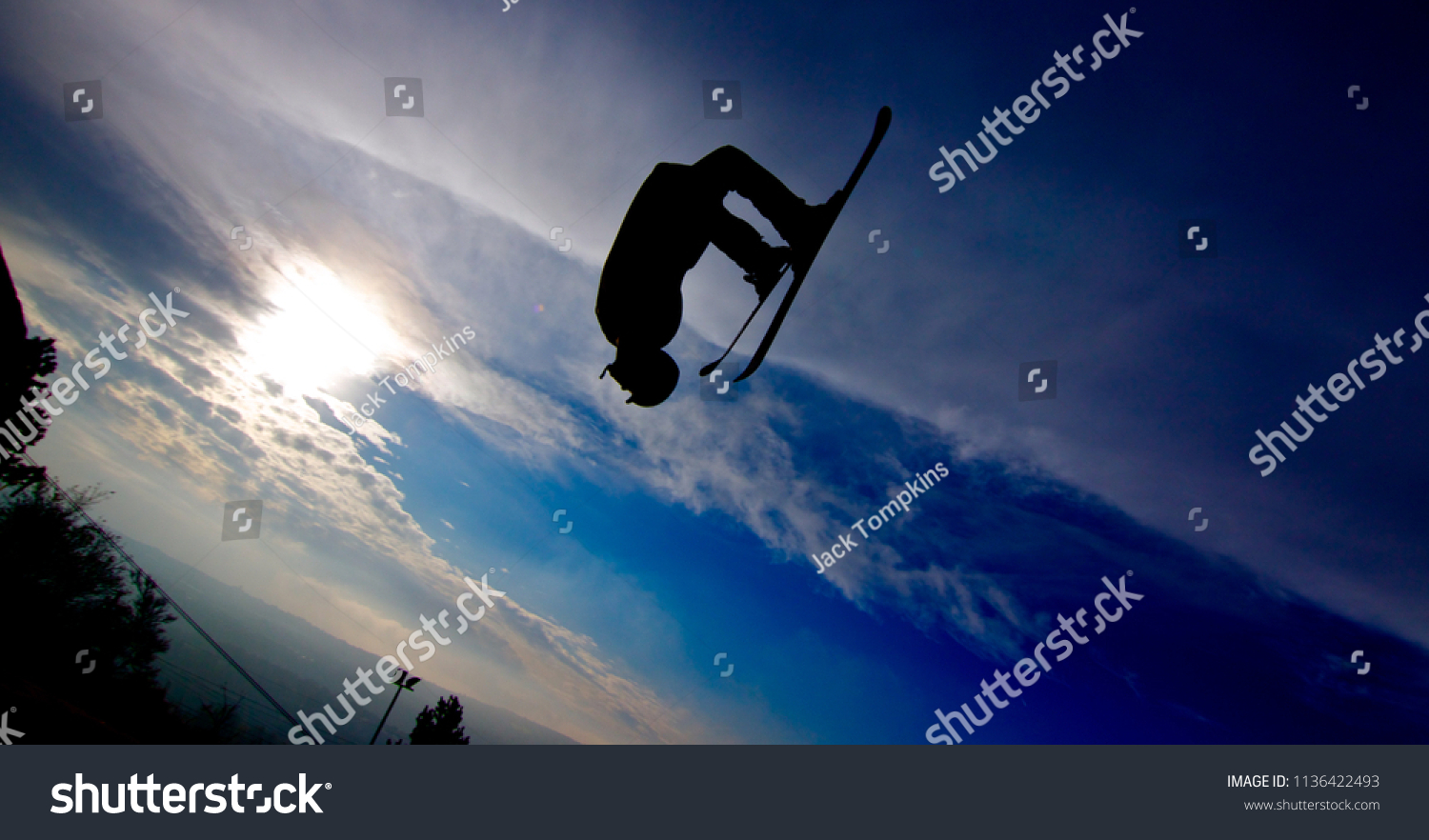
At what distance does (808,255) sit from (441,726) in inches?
1066

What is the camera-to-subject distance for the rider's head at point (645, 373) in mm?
2887

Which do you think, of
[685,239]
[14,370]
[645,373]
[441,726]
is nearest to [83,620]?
[441,726]

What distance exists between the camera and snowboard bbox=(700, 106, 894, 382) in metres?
2.57

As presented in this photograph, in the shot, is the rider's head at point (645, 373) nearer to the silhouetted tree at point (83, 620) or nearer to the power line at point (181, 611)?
the power line at point (181, 611)

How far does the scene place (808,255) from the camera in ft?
8.39

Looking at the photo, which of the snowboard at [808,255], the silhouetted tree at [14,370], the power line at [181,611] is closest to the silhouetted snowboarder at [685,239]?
the snowboard at [808,255]

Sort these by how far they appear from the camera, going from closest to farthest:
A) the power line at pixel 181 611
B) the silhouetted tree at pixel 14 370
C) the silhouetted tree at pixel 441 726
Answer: the silhouetted tree at pixel 14 370 → the power line at pixel 181 611 → the silhouetted tree at pixel 441 726

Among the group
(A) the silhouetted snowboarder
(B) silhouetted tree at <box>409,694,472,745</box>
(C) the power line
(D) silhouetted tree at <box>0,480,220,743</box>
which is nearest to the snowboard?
(A) the silhouetted snowboarder

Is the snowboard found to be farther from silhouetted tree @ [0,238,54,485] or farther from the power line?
the power line
